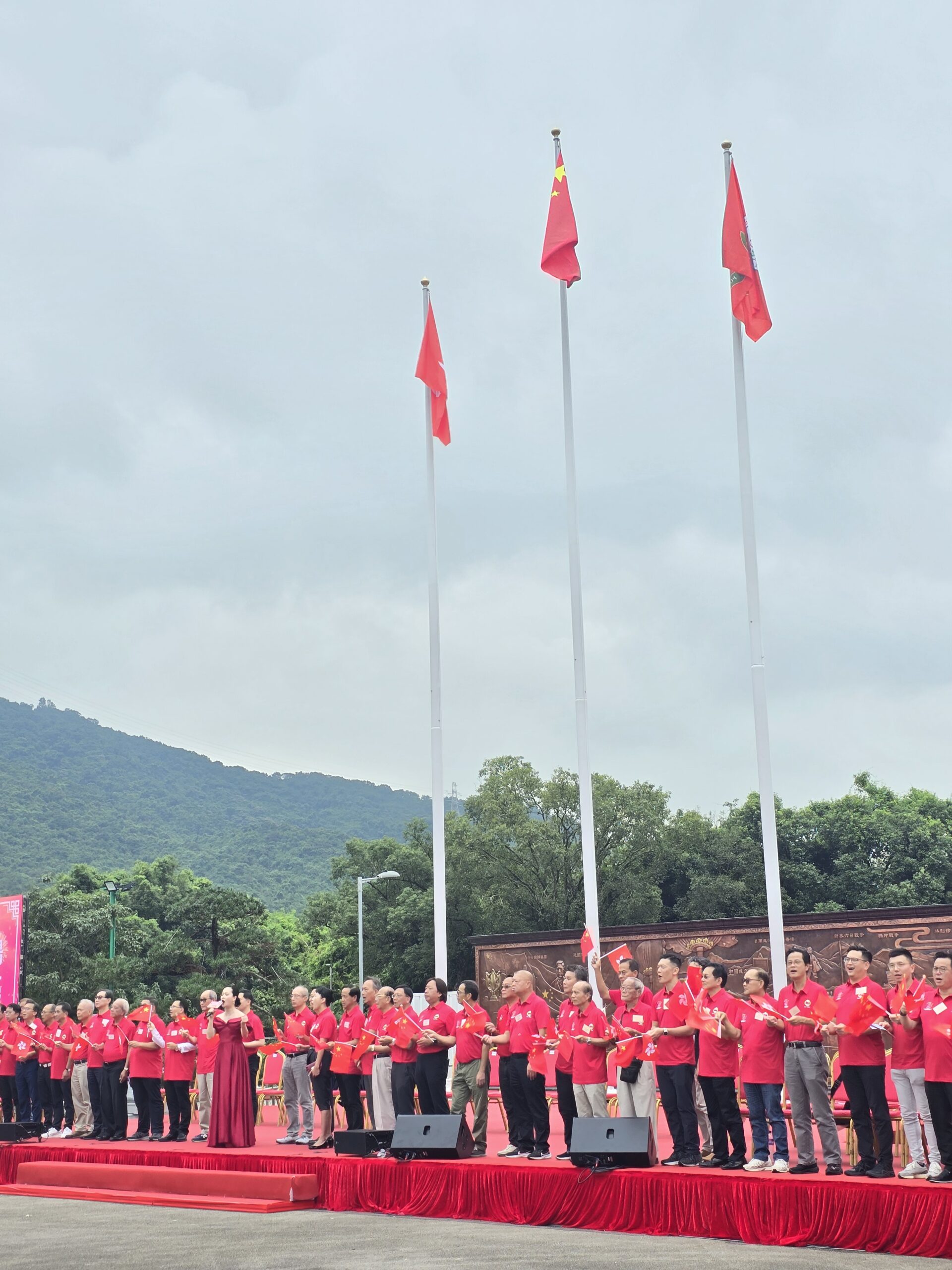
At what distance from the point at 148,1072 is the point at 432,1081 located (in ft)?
11.2

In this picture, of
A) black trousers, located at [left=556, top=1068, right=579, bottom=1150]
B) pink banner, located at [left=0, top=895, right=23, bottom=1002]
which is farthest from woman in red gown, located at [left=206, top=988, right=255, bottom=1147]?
pink banner, located at [left=0, top=895, right=23, bottom=1002]

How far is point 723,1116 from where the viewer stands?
8.46 m

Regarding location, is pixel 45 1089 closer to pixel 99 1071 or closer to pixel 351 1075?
pixel 99 1071

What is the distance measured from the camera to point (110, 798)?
329ft

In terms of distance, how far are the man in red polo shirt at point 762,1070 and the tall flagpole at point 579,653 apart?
4.27 m

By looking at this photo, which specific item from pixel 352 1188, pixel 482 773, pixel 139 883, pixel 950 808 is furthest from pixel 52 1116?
pixel 139 883

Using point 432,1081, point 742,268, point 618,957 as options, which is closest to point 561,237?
Result: point 742,268

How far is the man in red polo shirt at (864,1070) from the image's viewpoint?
778cm

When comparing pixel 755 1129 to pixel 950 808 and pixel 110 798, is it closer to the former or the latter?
pixel 950 808

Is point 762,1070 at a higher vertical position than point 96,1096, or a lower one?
higher

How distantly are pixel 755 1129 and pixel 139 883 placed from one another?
4625cm

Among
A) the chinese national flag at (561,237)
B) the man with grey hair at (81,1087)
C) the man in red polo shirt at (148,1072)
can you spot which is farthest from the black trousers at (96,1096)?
the chinese national flag at (561,237)

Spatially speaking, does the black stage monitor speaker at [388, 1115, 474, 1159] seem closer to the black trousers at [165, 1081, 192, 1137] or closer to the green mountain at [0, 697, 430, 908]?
the black trousers at [165, 1081, 192, 1137]

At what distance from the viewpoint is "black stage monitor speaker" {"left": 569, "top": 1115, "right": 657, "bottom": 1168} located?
8.37 metres
